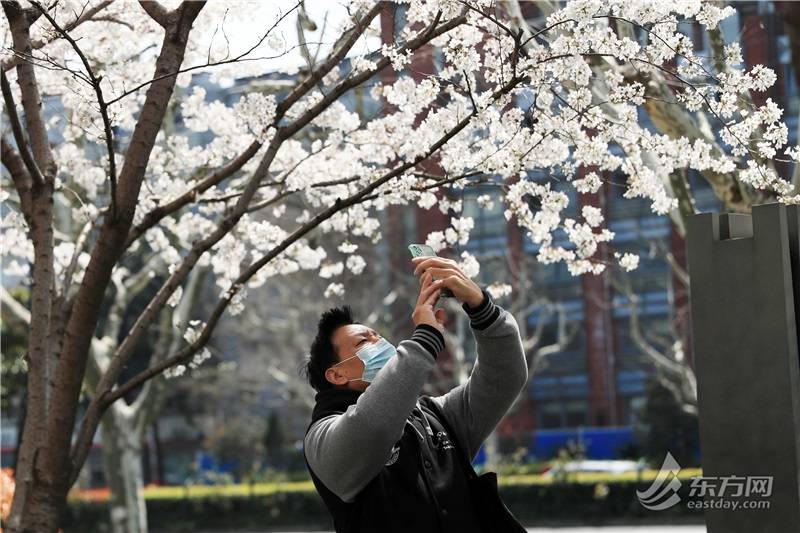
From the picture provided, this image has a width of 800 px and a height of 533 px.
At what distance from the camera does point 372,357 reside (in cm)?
283

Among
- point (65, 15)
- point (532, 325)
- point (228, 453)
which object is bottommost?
point (228, 453)

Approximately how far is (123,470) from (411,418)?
35.6ft

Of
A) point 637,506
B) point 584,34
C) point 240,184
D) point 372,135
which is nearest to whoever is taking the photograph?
point 584,34

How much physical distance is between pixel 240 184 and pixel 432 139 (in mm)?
1942

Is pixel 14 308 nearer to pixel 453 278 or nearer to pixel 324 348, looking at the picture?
pixel 324 348

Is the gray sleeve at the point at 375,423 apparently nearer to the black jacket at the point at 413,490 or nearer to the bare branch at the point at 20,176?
the black jacket at the point at 413,490

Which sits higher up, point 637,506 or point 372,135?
point 372,135

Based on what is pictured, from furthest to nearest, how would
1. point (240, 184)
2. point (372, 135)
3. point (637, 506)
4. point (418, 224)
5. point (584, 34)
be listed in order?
point (418, 224), point (637, 506), point (240, 184), point (372, 135), point (584, 34)

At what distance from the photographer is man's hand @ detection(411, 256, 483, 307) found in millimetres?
2574

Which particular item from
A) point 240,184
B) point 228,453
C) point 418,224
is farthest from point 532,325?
point 240,184

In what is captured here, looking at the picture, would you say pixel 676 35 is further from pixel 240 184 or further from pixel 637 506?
pixel 637 506

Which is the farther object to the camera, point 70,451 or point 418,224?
point 418,224

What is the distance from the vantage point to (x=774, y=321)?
3439 millimetres

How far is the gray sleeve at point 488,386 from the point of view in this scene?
2.77 meters
